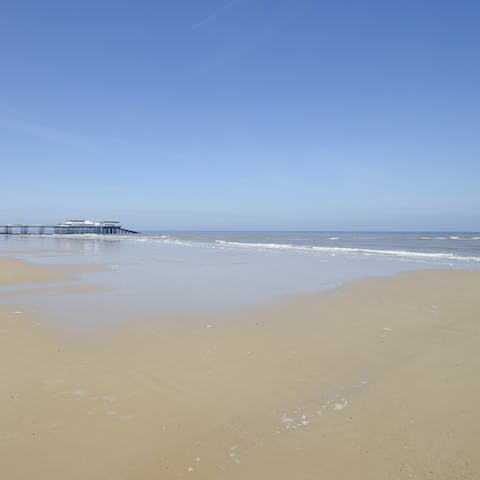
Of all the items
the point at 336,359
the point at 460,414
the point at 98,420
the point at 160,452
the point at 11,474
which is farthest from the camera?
the point at 336,359

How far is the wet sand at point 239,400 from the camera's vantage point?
383 cm

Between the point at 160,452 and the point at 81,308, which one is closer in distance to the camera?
the point at 160,452

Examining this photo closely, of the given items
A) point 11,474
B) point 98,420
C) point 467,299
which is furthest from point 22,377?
point 467,299

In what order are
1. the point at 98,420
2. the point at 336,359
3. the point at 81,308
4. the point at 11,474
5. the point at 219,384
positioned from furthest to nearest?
the point at 81,308 < the point at 336,359 < the point at 219,384 < the point at 98,420 < the point at 11,474

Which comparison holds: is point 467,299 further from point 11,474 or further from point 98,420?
point 11,474

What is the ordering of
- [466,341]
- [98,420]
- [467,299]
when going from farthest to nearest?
[467,299] → [466,341] → [98,420]

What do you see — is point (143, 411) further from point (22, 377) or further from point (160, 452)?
point (22, 377)

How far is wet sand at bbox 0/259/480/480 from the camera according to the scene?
12.6ft

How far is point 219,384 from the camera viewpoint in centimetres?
564

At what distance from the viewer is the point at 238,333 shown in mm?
8227

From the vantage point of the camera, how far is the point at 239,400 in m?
5.14

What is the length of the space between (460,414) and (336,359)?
7.24 feet

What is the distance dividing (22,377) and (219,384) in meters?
2.85

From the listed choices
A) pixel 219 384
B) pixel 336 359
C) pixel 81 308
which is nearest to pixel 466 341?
pixel 336 359
